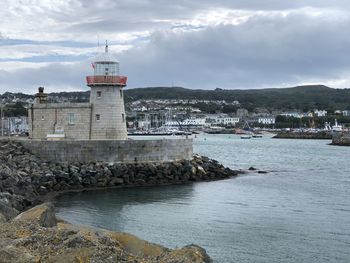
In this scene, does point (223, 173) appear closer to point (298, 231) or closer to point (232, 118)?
point (298, 231)

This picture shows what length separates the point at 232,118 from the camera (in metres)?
179

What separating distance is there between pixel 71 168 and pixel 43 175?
4.43 feet

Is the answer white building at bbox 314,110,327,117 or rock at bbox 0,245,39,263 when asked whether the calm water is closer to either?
rock at bbox 0,245,39,263

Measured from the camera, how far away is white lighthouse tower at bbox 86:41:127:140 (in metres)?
29.2

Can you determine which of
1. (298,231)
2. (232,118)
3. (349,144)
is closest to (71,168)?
(298,231)

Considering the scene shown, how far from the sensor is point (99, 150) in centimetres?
2717

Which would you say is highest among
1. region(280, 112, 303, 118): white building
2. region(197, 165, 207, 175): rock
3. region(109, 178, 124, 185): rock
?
region(280, 112, 303, 118): white building

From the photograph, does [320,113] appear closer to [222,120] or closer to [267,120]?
[267,120]

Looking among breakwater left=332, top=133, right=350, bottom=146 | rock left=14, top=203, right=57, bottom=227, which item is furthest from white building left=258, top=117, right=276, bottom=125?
rock left=14, top=203, right=57, bottom=227

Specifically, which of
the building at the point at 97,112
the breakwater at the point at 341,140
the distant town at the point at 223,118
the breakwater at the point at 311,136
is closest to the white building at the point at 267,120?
the distant town at the point at 223,118

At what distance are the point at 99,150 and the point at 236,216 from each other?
9.22m

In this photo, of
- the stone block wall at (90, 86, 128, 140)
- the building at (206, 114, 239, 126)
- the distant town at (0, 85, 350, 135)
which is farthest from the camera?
the building at (206, 114, 239, 126)

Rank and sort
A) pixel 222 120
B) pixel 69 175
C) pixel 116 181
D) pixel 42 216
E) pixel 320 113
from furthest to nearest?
pixel 222 120, pixel 320 113, pixel 116 181, pixel 69 175, pixel 42 216

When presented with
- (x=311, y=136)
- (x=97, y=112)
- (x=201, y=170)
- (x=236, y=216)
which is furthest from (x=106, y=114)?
(x=311, y=136)
